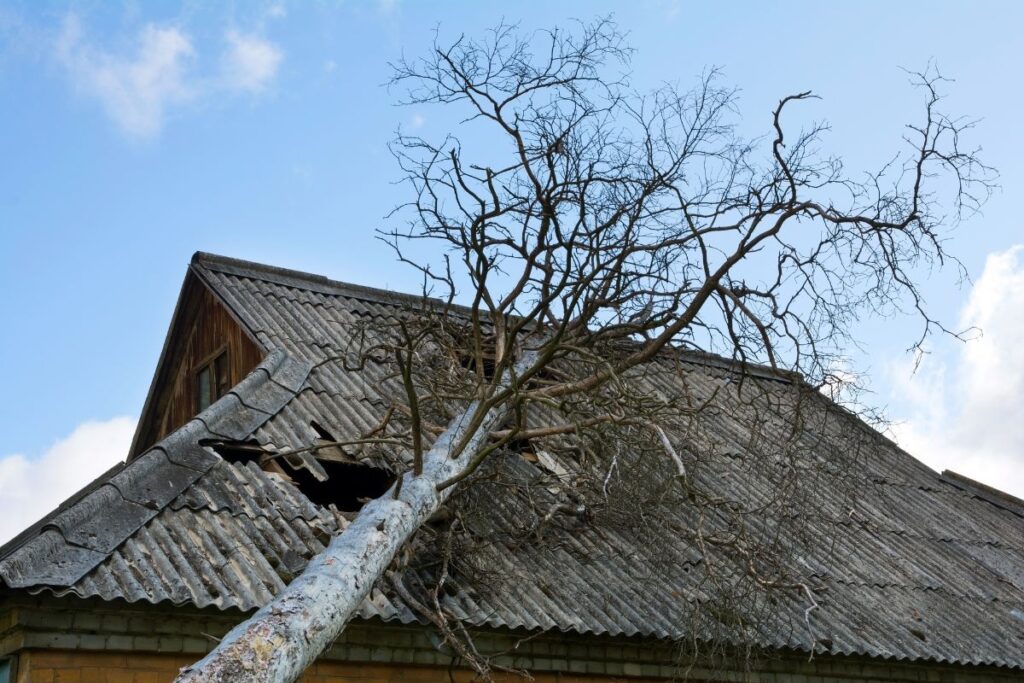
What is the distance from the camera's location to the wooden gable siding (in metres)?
11.3

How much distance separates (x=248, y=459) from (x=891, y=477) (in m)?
8.47

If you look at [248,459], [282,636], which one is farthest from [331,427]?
[282,636]

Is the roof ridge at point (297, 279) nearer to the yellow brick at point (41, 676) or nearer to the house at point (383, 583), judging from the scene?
the house at point (383, 583)

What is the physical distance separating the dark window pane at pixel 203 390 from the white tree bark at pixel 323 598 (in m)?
5.36

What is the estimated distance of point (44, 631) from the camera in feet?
19.7

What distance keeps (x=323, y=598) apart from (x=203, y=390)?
282 inches

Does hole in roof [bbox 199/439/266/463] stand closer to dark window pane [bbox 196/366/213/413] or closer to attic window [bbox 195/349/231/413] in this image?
attic window [bbox 195/349/231/413]

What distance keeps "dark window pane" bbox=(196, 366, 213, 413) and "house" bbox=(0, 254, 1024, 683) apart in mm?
45

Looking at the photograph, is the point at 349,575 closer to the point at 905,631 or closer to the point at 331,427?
the point at 331,427

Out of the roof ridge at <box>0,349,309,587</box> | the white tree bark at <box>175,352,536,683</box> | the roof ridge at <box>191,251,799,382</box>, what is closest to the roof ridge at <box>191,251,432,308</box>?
the roof ridge at <box>191,251,799,382</box>

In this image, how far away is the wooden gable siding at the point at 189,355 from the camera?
11.3 meters

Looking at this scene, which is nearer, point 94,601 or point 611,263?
point 94,601

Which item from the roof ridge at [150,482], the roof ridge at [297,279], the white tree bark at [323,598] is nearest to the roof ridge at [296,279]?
the roof ridge at [297,279]

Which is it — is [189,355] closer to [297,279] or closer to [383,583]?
[297,279]
